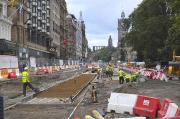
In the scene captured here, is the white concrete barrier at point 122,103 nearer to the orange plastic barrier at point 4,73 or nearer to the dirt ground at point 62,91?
the dirt ground at point 62,91

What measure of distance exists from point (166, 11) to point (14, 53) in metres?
28.4

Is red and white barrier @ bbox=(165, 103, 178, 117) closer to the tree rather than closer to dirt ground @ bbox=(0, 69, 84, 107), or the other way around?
dirt ground @ bbox=(0, 69, 84, 107)

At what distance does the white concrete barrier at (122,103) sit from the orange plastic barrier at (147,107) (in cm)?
24

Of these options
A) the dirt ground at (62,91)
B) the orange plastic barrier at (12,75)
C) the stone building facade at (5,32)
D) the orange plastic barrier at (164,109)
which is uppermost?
the stone building facade at (5,32)

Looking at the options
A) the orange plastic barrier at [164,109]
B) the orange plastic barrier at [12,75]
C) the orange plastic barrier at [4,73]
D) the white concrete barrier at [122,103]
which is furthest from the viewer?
the orange plastic barrier at [12,75]

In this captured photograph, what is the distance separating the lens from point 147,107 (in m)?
17.6

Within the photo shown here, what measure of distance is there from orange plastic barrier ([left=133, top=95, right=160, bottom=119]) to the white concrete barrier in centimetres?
24

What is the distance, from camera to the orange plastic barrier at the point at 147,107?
56.6 ft

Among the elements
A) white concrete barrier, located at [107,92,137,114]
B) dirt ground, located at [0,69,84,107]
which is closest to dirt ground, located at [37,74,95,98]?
dirt ground, located at [0,69,84,107]

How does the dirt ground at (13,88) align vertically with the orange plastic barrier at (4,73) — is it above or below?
below

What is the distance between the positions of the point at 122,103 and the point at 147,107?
4.78 feet

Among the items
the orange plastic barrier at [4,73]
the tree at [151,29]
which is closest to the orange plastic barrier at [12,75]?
the orange plastic barrier at [4,73]

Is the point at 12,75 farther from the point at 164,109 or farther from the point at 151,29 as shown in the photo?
the point at 164,109

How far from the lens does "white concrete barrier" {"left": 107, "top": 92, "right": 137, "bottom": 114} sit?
18.5 meters
